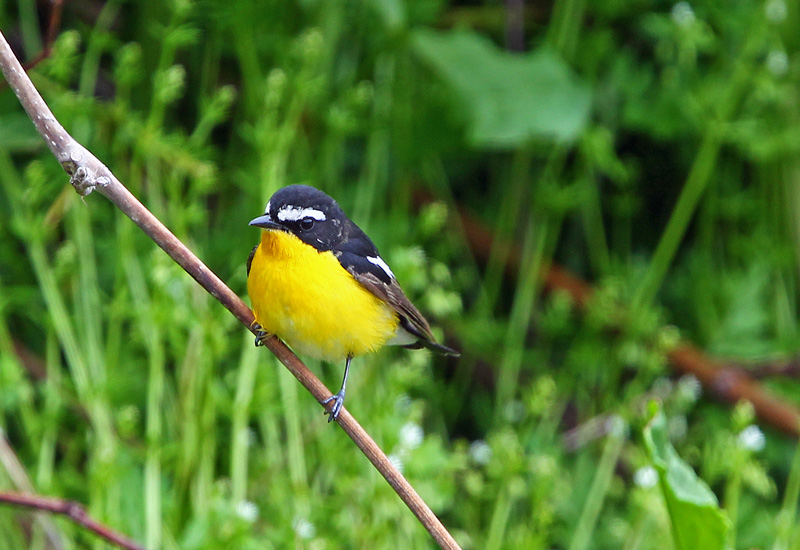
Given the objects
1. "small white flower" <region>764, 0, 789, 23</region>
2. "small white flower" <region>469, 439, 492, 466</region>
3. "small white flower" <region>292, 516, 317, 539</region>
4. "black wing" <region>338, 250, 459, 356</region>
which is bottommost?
"small white flower" <region>469, 439, 492, 466</region>

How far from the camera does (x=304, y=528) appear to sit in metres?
2.72

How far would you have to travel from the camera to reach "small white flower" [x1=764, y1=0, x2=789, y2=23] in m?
3.94

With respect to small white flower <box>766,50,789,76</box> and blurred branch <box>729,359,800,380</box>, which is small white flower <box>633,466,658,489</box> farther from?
small white flower <box>766,50,789,76</box>

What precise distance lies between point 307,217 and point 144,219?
764mm

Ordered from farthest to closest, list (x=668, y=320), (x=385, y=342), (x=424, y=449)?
(x=668, y=320), (x=424, y=449), (x=385, y=342)

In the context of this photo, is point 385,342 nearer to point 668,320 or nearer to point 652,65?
point 668,320

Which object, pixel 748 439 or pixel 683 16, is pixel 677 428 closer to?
pixel 748 439

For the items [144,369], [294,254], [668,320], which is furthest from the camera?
[668,320]

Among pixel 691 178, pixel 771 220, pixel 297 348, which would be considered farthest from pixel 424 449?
pixel 771 220

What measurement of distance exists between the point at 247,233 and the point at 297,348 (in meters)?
1.28

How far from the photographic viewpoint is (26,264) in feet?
11.9

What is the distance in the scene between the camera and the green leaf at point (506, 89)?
3.84 meters

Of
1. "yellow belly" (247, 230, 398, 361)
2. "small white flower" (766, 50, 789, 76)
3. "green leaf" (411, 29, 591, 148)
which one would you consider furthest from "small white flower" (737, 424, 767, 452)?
"small white flower" (766, 50, 789, 76)

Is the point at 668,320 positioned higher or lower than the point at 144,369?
lower
